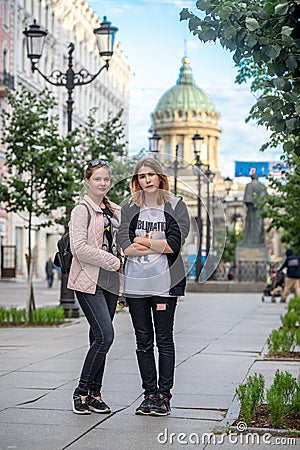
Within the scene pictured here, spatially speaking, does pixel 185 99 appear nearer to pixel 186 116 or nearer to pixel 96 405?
pixel 186 116

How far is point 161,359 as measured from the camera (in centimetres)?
737

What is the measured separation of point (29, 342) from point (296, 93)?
8062 millimetres

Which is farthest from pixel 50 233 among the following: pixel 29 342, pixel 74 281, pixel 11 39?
pixel 74 281

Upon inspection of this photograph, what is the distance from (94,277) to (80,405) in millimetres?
913

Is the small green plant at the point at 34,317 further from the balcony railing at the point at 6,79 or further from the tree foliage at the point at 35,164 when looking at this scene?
the balcony railing at the point at 6,79

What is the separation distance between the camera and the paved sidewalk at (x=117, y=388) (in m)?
6.34

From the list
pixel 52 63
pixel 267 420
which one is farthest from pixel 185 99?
pixel 267 420

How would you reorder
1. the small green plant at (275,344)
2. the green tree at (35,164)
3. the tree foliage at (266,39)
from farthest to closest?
the green tree at (35,164) < the small green plant at (275,344) < the tree foliage at (266,39)

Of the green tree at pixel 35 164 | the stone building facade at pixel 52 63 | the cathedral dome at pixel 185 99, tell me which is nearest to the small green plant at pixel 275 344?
the green tree at pixel 35 164

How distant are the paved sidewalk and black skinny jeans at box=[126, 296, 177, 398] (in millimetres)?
257

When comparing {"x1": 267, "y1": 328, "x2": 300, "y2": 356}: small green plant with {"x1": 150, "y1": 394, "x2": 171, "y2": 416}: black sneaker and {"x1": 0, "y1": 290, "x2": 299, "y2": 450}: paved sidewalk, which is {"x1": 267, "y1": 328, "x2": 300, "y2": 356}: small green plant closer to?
{"x1": 0, "y1": 290, "x2": 299, "y2": 450}: paved sidewalk

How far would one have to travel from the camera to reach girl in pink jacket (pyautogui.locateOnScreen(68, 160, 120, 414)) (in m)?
7.28

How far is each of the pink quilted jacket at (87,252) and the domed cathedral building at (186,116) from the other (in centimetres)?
11518

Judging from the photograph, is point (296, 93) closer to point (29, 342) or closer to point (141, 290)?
point (141, 290)
